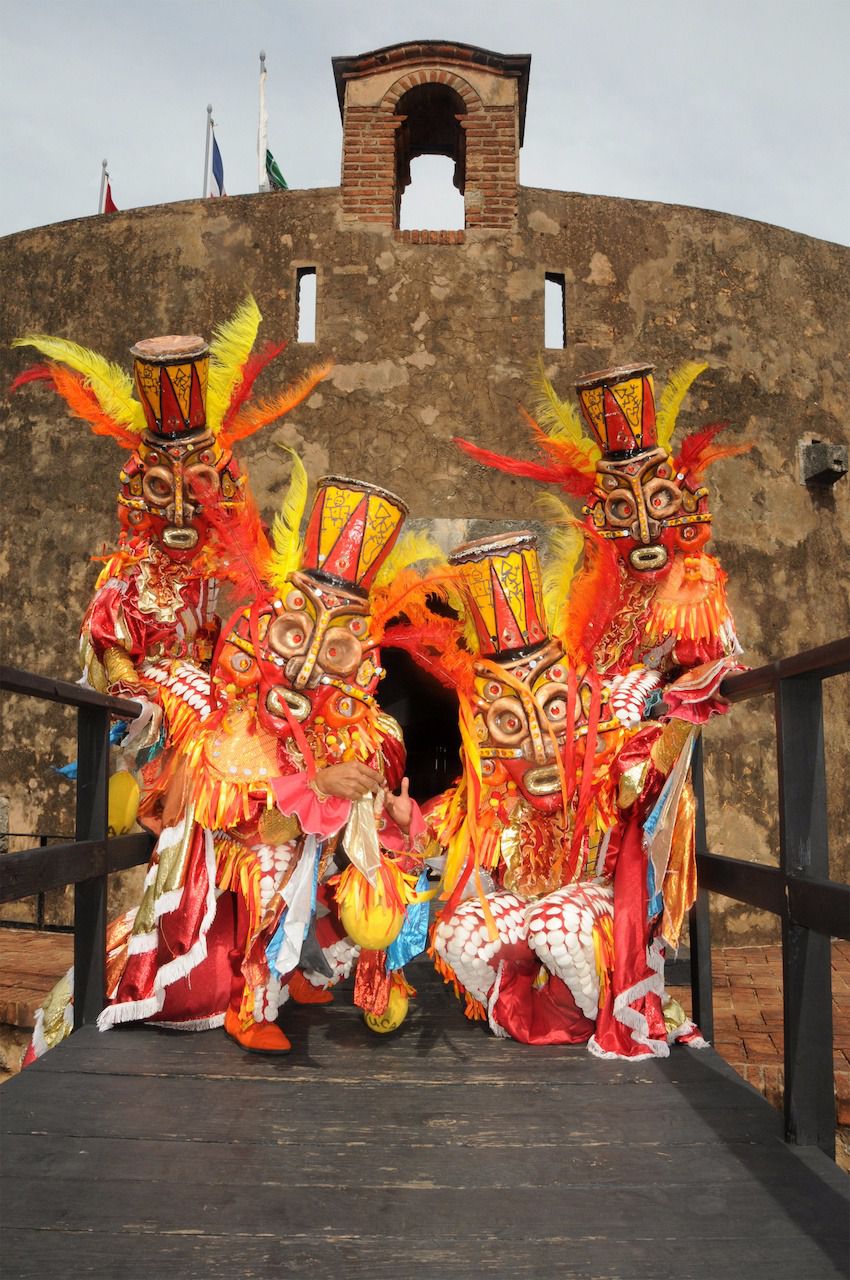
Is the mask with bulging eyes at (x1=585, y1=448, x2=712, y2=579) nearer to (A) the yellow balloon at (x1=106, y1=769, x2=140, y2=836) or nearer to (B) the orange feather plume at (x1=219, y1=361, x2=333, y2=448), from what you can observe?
(B) the orange feather plume at (x1=219, y1=361, x2=333, y2=448)

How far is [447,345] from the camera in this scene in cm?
644

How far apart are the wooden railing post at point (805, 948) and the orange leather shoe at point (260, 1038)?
4.42 ft

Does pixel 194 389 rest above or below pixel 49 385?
below

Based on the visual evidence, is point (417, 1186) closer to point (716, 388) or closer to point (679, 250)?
point (716, 388)

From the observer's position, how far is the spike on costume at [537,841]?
274 cm

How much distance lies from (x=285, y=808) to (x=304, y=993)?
0.92 meters

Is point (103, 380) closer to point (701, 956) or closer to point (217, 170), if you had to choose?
point (701, 956)

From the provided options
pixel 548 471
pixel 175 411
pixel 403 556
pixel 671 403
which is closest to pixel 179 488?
pixel 175 411

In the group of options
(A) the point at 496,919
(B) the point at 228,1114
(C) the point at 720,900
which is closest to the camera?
(B) the point at 228,1114

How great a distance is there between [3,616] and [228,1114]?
5245mm

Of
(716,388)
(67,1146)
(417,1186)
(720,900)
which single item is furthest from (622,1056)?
(716,388)

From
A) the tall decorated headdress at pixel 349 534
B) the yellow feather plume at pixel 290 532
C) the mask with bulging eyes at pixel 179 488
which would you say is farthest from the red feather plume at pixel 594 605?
the mask with bulging eyes at pixel 179 488

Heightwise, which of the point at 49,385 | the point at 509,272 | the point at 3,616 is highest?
the point at 509,272

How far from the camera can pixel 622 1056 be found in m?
2.65
